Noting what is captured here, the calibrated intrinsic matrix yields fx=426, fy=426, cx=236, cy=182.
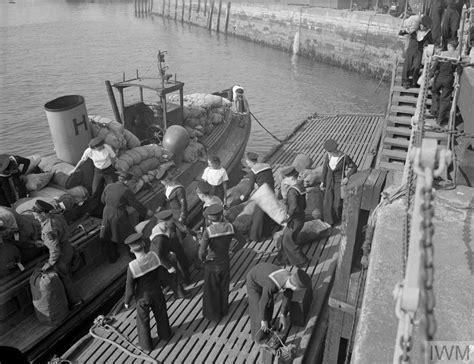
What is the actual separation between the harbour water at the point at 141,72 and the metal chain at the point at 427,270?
17174 millimetres

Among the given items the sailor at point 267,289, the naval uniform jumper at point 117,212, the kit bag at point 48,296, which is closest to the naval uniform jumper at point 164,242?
the naval uniform jumper at point 117,212

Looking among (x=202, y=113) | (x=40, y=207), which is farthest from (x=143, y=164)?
(x=202, y=113)

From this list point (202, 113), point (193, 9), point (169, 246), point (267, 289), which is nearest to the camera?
point (267, 289)

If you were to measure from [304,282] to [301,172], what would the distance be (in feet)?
16.7

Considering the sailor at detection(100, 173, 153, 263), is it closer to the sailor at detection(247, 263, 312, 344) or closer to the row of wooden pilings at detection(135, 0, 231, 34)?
the sailor at detection(247, 263, 312, 344)

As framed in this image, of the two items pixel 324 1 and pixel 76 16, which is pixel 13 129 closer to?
pixel 324 1

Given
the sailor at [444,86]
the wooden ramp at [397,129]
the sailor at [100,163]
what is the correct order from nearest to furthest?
the sailor at [100,163] → the sailor at [444,86] → the wooden ramp at [397,129]

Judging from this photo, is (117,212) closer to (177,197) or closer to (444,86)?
(177,197)

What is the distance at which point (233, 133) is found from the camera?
1302 centimetres

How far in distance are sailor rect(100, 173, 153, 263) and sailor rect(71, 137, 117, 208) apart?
2.08 ft

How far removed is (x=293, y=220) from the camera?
23.3ft

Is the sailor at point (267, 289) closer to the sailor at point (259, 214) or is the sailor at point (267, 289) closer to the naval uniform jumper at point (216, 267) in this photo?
the naval uniform jumper at point (216, 267)

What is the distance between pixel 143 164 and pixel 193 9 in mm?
48136

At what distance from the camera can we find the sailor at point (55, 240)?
6059 mm
